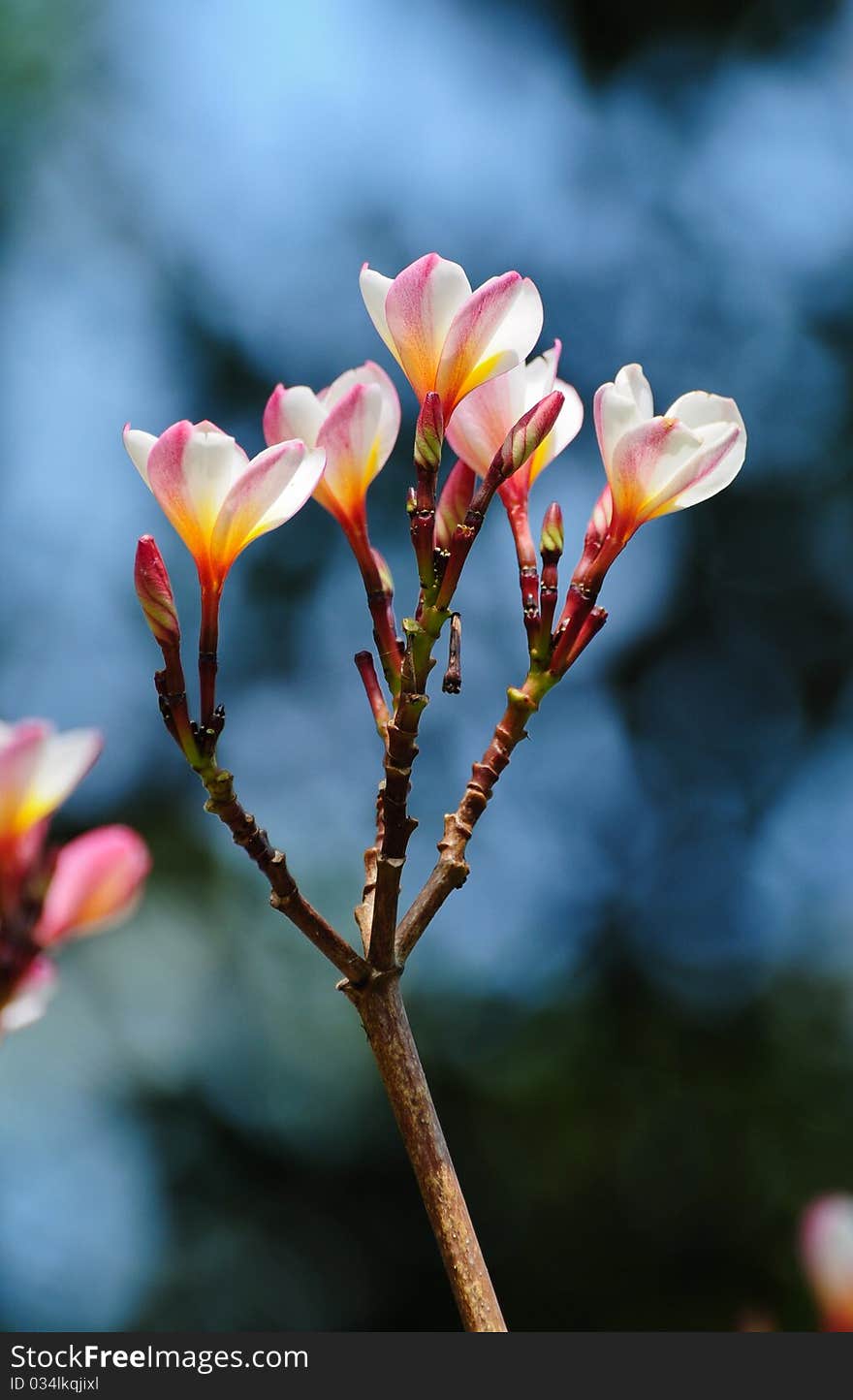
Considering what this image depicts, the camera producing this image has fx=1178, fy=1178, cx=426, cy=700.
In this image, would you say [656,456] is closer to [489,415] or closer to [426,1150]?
[489,415]

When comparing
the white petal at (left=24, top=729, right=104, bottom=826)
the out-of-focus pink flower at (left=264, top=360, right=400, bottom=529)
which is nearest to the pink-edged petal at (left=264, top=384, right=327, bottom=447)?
the out-of-focus pink flower at (left=264, top=360, right=400, bottom=529)

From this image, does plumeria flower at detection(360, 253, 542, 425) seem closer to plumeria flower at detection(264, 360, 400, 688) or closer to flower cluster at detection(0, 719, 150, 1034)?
plumeria flower at detection(264, 360, 400, 688)

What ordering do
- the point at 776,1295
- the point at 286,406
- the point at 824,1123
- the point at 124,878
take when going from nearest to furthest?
the point at 124,878, the point at 286,406, the point at 776,1295, the point at 824,1123

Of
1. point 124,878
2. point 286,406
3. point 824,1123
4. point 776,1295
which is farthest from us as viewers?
point 824,1123

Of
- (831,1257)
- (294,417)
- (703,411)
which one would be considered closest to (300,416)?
(294,417)

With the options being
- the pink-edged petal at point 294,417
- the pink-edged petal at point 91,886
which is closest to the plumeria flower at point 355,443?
the pink-edged petal at point 294,417

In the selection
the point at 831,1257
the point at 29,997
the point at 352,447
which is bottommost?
the point at 831,1257

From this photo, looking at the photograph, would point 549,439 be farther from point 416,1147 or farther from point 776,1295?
point 776,1295

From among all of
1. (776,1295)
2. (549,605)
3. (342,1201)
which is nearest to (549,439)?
(549,605)

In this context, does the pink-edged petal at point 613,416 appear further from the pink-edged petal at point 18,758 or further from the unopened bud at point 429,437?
the pink-edged petal at point 18,758
